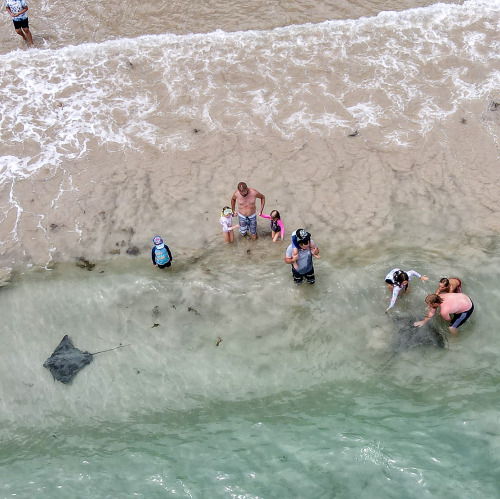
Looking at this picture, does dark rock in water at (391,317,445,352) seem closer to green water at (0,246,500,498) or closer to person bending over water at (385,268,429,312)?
green water at (0,246,500,498)

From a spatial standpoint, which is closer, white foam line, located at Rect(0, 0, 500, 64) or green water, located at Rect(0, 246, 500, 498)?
green water, located at Rect(0, 246, 500, 498)

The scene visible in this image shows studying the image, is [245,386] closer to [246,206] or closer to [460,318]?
[246,206]

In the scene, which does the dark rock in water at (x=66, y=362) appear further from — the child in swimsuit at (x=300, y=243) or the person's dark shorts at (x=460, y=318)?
the person's dark shorts at (x=460, y=318)

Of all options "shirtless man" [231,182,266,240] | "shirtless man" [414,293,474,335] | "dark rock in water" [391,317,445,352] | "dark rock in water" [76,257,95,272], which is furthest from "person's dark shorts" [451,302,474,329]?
"dark rock in water" [76,257,95,272]

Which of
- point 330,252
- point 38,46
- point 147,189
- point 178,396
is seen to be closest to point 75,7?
point 38,46

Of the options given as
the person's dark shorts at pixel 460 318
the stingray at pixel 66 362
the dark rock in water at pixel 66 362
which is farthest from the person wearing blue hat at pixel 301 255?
the dark rock in water at pixel 66 362

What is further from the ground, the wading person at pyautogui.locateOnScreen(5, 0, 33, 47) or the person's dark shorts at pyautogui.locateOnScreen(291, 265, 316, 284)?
the wading person at pyautogui.locateOnScreen(5, 0, 33, 47)
